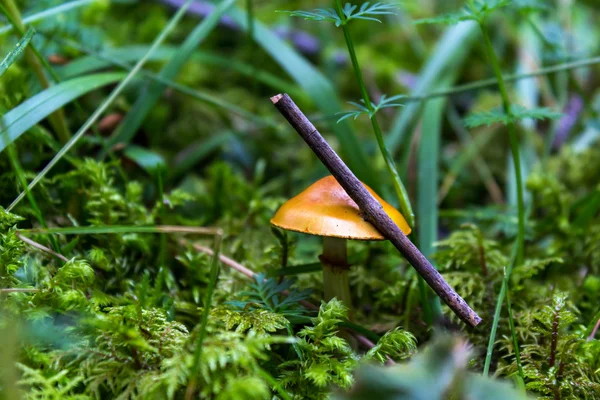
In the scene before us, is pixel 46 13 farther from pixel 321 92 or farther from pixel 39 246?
pixel 321 92

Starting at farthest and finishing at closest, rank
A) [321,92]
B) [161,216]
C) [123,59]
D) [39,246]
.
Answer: [321,92] < [123,59] < [161,216] < [39,246]

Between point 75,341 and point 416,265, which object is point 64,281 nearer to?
point 75,341

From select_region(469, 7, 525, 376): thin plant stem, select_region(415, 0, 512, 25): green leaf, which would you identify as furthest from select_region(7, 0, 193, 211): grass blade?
select_region(469, 7, 525, 376): thin plant stem

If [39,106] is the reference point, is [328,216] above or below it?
below

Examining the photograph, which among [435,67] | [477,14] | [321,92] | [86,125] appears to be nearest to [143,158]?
[86,125]

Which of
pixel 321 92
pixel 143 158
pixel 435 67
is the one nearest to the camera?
pixel 143 158
